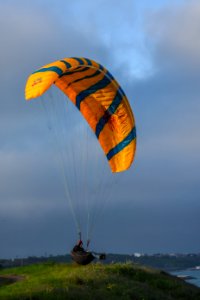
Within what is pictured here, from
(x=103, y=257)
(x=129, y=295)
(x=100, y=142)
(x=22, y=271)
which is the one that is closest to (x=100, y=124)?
(x=100, y=142)

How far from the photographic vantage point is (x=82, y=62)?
2559 centimetres

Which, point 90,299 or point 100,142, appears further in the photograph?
point 100,142

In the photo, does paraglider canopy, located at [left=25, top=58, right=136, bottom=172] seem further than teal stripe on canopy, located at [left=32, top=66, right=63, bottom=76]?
Yes

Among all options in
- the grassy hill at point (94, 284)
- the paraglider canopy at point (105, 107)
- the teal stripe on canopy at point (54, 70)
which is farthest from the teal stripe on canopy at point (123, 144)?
the teal stripe on canopy at point (54, 70)

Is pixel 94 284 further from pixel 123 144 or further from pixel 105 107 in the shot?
pixel 105 107

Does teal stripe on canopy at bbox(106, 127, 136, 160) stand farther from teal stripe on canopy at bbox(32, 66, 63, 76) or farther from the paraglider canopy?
teal stripe on canopy at bbox(32, 66, 63, 76)

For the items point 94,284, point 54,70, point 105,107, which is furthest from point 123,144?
point 94,284

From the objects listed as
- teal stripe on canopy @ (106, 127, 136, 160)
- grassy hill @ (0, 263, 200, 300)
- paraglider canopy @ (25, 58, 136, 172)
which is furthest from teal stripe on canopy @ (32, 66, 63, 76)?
grassy hill @ (0, 263, 200, 300)

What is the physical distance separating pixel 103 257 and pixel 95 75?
956 cm

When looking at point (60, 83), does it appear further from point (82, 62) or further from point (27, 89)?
point (27, 89)

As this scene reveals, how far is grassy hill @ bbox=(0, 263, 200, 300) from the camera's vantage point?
2183 centimetres

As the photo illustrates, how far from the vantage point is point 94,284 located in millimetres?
24844

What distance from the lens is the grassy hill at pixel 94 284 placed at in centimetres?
2183

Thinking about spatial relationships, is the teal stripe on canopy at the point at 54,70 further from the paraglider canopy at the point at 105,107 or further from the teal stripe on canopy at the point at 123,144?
the teal stripe on canopy at the point at 123,144
